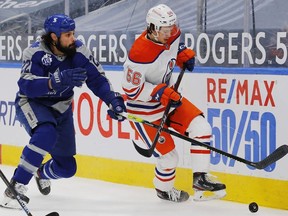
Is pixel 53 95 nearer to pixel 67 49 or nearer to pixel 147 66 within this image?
pixel 67 49

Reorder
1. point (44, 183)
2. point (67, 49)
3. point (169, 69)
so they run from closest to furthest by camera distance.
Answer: point (67, 49), point (169, 69), point (44, 183)

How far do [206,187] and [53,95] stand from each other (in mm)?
1010

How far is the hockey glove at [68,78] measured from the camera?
15.3ft

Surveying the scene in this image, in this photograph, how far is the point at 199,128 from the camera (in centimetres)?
494

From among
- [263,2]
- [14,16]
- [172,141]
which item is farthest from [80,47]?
[14,16]

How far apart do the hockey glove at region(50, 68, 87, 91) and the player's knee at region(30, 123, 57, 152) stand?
0.84 ft

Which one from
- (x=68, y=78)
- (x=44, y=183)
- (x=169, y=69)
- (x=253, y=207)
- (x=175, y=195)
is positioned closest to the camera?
(x=68, y=78)

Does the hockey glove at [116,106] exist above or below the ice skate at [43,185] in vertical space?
above

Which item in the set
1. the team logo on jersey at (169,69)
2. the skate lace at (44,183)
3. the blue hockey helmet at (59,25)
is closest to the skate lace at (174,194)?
the team logo on jersey at (169,69)

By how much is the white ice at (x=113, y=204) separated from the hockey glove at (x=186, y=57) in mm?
801

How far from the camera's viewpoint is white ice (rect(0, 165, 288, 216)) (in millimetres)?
4918

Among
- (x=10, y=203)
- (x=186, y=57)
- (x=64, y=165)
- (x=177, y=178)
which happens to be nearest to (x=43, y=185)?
(x=64, y=165)

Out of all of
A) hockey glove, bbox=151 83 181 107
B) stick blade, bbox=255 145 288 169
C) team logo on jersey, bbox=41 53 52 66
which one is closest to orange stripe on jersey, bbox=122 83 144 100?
hockey glove, bbox=151 83 181 107

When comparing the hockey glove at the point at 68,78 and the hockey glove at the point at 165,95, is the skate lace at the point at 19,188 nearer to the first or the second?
the hockey glove at the point at 68,78
